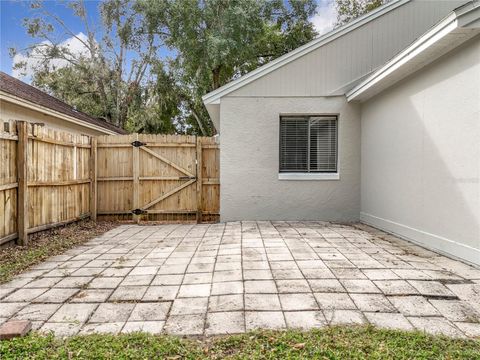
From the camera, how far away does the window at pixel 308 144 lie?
25.7 feet

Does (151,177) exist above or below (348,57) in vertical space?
below

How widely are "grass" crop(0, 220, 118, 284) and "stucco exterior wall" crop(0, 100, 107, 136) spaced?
10.3ft

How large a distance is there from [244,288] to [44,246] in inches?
150

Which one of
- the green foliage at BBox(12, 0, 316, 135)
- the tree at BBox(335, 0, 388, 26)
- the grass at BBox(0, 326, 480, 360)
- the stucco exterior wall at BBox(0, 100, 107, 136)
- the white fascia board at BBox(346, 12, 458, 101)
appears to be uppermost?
the tree at BBox(335, 0, 388, 26)

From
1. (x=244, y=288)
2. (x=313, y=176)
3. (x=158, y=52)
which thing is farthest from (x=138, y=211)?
(x=158, y=52)

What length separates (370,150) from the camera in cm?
729

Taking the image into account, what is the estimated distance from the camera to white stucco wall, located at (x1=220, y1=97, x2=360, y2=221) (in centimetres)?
775

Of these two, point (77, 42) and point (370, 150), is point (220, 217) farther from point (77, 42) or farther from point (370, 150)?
point (77, 42)

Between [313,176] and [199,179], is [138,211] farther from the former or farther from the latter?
[313,176]

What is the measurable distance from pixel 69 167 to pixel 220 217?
3542mm

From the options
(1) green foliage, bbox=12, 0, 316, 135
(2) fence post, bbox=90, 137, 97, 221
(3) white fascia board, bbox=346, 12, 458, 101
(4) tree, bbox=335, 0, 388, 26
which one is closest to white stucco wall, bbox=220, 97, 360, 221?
(3) white fascia board, bbox=346, 12, 458, 101

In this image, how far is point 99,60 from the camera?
822 inches

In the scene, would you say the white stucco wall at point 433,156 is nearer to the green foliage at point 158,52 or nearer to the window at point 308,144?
the window at point 308,144

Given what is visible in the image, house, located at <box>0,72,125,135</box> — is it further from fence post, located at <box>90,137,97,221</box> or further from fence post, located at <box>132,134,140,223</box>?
fence post, located at <box>132,134,140,223</box>
